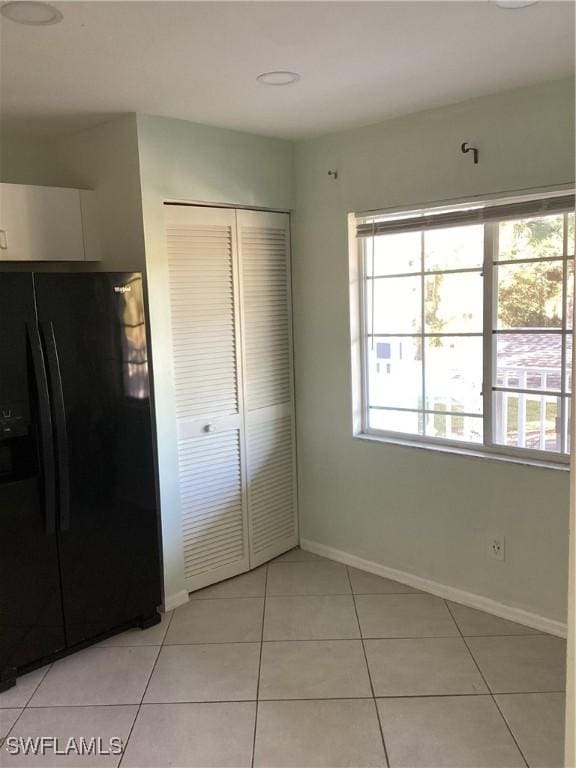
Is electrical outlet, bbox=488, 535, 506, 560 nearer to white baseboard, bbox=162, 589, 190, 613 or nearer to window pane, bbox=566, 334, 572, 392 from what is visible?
window pane, bbox=566, 334, 572, 392

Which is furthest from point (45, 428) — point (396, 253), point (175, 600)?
point (396, 253)

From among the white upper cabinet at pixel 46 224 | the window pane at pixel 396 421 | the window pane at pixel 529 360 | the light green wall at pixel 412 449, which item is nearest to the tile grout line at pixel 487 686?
the light green wall at pixel 412 449

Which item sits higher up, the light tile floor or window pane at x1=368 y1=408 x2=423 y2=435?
window pane at x1=368 y1=408 x2=423 y2=435

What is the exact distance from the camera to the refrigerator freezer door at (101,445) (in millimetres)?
2574

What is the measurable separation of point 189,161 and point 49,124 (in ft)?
2.15

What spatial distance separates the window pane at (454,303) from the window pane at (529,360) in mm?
169

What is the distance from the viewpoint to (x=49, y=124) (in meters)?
2.92

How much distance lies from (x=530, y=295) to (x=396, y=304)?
71 cm

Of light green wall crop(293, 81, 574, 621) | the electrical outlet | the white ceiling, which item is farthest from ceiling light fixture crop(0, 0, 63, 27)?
the electrical outlet

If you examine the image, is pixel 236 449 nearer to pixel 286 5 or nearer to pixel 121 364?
pixel 121 364

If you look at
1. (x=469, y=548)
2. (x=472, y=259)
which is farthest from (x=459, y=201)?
(x=469, y=548)

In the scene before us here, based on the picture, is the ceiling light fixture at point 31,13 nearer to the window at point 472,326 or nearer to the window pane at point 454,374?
the window at point 472,326

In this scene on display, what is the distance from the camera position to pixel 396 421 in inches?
133

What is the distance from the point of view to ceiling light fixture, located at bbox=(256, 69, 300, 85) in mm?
2295
